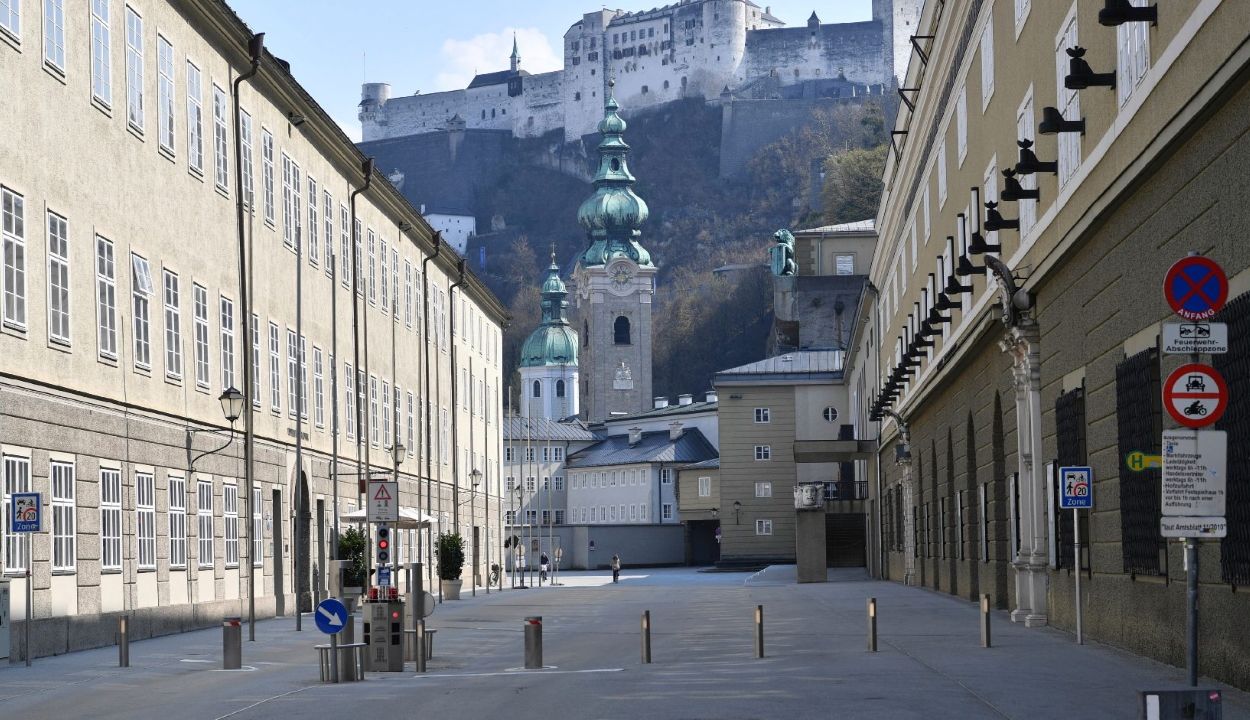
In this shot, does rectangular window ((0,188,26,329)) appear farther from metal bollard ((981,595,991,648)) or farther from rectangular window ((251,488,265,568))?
metal bollard ((981,595,991,648))

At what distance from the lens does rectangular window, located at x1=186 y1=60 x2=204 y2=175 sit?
33.1m

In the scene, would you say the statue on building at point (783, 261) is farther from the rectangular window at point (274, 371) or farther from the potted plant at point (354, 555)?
the rectangular window at point (274, 371)

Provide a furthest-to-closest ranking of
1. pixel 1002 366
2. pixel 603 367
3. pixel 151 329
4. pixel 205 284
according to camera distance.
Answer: pixel 603 367 < pixel 205 284 < pixel 151 329 < pixel 1002 366

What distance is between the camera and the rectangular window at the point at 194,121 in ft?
109

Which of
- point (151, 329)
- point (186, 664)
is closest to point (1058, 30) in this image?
point (186, 664)

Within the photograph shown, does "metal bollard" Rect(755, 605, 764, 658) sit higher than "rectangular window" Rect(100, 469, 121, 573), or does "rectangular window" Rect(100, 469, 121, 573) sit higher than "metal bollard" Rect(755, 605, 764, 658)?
"rectangular window" Rect(100, 469, 121, 573)

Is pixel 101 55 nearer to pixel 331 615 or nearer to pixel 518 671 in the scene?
pixel 331 615

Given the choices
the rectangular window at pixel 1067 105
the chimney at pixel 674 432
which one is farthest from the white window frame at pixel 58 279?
the chimney at pixel 674 432

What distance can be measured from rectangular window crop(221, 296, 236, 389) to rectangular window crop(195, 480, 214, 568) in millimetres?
2920

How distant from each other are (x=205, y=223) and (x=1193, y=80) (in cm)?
2234

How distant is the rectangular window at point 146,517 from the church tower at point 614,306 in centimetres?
13624

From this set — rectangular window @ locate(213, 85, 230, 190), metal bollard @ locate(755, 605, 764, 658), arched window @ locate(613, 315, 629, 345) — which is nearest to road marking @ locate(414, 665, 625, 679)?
metal bollard @ locate(755, 605, 764, 658)

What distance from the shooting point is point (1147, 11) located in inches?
659

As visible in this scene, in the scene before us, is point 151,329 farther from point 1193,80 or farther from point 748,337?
point 748,337
